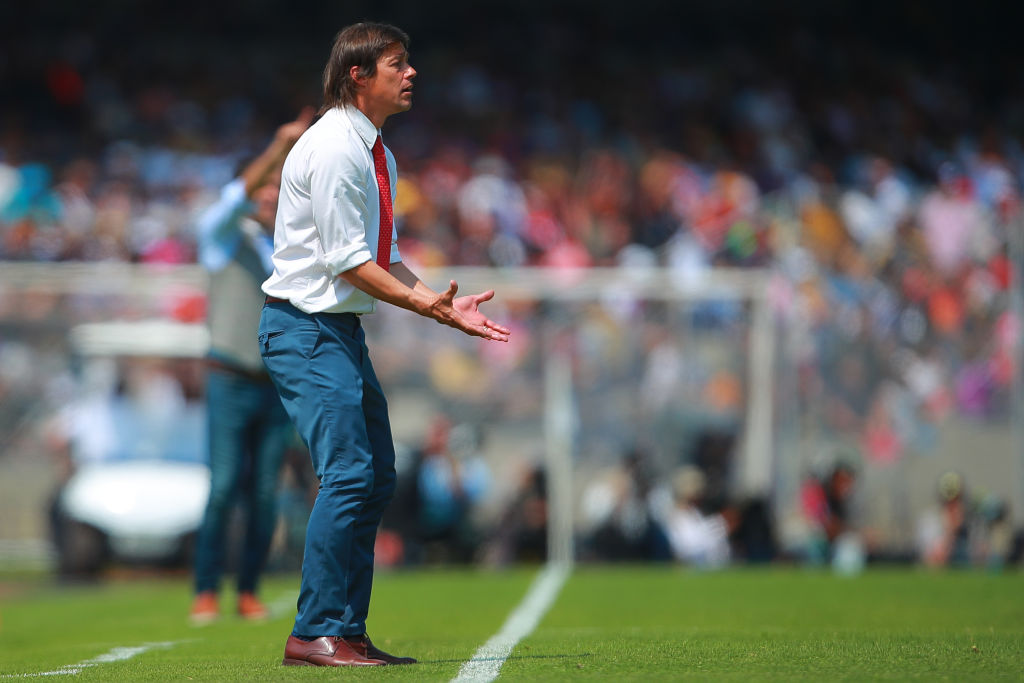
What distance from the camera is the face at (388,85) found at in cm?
477

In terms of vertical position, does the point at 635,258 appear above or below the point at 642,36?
below

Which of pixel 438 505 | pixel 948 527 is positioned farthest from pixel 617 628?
pixel 948 527

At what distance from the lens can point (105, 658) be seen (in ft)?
17.9

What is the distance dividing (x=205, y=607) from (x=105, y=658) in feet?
7.21

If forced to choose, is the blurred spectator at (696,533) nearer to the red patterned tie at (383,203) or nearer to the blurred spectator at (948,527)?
the blurred spectator at (948,527)

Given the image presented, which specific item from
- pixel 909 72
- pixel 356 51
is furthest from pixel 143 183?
pixel 356 51

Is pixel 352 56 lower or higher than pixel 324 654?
higher

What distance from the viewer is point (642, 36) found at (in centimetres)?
2434

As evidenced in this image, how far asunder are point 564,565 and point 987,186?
6787 mm

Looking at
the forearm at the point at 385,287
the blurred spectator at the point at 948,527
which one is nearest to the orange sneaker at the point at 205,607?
the forearm at the point at 385,287

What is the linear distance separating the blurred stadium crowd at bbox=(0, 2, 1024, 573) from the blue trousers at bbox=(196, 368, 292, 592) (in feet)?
18.2

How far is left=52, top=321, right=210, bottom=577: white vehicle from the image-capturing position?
12289 millimetres

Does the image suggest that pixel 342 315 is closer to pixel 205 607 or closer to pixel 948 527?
pixel 205 607

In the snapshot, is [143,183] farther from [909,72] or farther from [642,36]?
[909,72]
